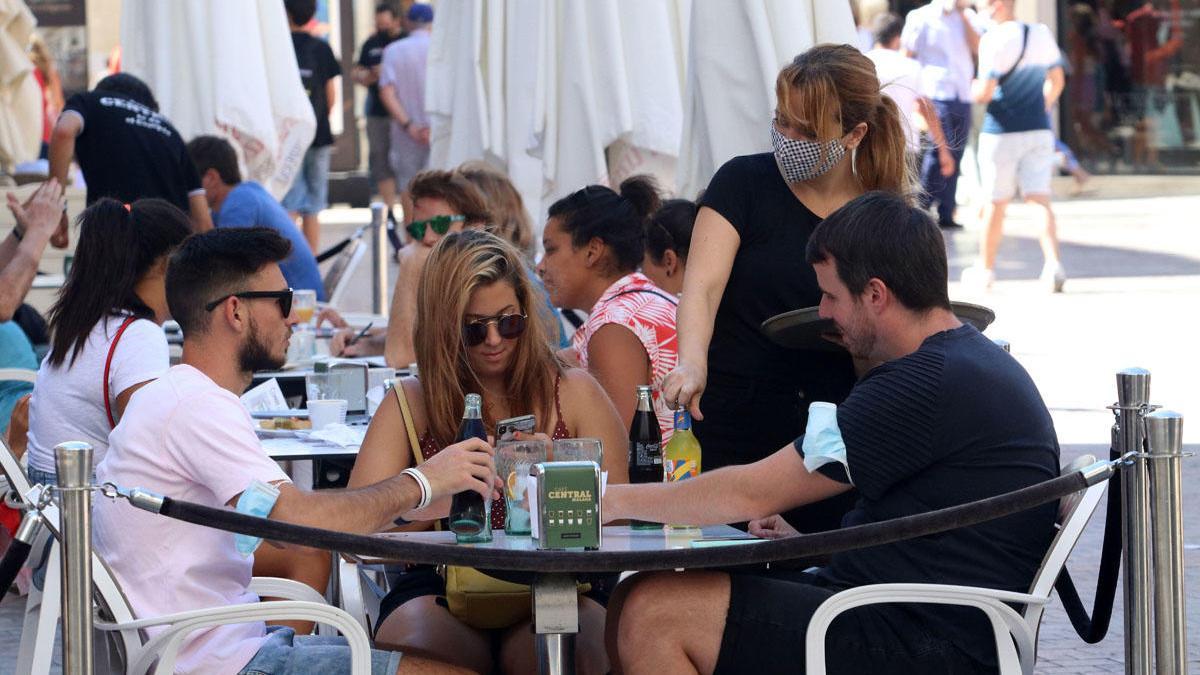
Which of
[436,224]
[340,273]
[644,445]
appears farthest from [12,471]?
[340,273]

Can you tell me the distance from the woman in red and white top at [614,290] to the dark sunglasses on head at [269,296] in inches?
50.8

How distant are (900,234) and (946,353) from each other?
10.5 inches

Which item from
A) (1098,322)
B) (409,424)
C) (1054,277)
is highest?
(409,424)

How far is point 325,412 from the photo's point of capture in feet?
16.9

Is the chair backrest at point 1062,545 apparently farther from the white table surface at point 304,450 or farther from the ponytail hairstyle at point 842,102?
the white table surface at point 304,450

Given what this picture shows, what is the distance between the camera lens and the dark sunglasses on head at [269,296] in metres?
3.55

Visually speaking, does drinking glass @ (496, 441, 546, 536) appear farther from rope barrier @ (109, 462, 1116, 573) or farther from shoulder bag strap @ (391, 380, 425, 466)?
shoulder bag strap @ (391, 380, 425, 466)

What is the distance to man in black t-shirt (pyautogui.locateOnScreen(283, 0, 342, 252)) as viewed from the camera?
13602 mm

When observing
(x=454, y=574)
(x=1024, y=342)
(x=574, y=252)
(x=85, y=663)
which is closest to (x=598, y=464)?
(x=454, y=574)

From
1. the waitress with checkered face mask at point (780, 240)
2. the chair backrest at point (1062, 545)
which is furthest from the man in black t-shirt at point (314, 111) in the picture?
the chair backrest at point (1062, 545)

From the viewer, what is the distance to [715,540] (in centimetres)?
337

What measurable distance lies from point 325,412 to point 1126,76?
729 inches

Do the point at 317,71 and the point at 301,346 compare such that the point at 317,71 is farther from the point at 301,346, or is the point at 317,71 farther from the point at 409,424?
the point at 409,424

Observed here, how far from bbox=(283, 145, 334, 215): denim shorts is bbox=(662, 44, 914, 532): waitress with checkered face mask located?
9.37 meters
